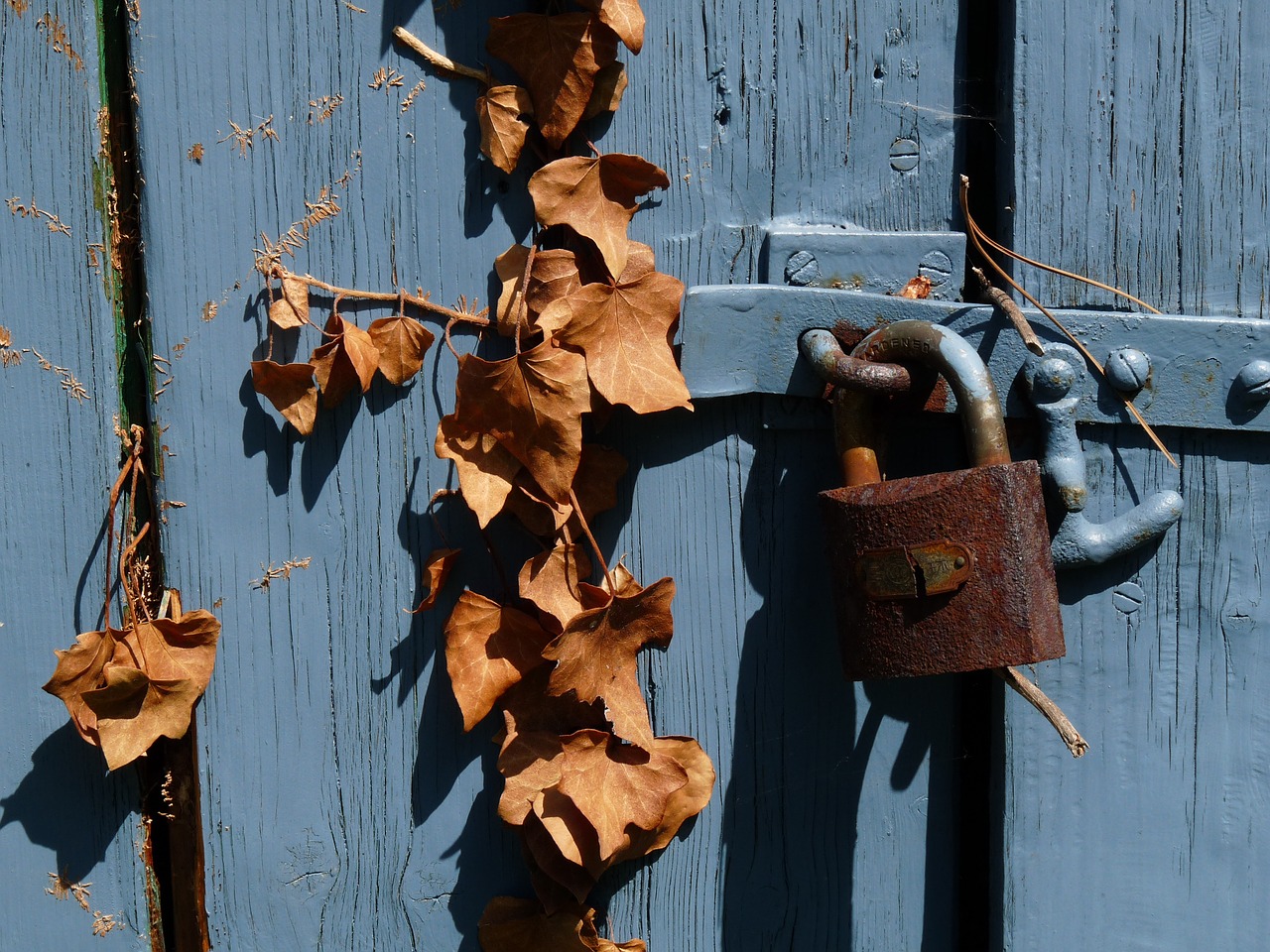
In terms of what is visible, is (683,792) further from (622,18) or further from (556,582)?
(622,18)

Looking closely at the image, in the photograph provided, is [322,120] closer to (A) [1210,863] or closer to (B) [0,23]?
(B) [0,23]

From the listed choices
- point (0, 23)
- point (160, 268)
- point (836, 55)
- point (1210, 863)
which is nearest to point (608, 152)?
point (836, 55)

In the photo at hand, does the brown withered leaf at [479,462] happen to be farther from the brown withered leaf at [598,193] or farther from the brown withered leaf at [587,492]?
the brown withered leaf at [598,193]

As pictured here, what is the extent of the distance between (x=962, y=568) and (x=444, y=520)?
17.3 inches

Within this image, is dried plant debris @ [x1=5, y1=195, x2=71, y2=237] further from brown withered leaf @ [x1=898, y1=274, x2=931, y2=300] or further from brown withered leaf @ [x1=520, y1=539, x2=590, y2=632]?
brown withered leaf @ [x1=898, y1=274, x2=931, y2=300]

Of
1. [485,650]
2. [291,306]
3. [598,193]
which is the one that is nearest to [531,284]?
[598,193]

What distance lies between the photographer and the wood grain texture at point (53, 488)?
2.72 feet

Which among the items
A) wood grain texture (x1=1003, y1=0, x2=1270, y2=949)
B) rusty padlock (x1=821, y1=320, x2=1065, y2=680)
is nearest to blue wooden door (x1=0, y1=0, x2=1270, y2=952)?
wood grain texture (x1=1003, y1=0, x2=1270, y2=949)

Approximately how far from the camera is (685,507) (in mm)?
880

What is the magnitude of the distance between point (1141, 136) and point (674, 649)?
59cm

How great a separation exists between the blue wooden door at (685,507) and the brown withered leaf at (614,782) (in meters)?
0.07

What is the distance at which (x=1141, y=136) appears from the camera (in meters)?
0.82

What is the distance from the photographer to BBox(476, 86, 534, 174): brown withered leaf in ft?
2.65

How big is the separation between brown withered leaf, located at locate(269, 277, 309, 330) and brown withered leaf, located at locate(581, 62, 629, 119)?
281 mm
